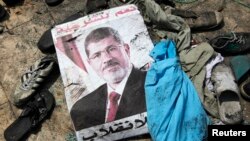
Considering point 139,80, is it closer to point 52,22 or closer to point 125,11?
point 125,11

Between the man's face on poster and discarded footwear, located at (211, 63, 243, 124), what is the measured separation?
2.16 feet

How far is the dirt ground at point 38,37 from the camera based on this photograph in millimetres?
2562

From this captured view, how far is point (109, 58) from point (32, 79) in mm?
589

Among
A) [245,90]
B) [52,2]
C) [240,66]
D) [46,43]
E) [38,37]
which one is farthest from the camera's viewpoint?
[52,2]

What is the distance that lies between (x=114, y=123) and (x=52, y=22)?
3.74 ft

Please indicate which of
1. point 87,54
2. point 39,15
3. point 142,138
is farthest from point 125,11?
point 142,138

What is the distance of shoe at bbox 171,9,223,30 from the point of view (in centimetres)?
286

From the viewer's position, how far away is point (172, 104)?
240cm

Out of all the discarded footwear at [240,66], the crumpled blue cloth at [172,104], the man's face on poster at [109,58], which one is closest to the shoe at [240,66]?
the discarded footwear at [240,66]

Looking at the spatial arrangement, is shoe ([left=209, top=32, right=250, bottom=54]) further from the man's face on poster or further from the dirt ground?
the man's face on poster

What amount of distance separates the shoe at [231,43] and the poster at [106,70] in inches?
19.5

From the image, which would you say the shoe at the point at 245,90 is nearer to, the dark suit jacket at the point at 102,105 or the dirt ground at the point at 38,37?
the dirt ground at the point at 38,37

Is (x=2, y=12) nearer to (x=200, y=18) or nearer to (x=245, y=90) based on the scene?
(x=200, y=18)

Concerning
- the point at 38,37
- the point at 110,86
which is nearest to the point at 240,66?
the point at 110,86
